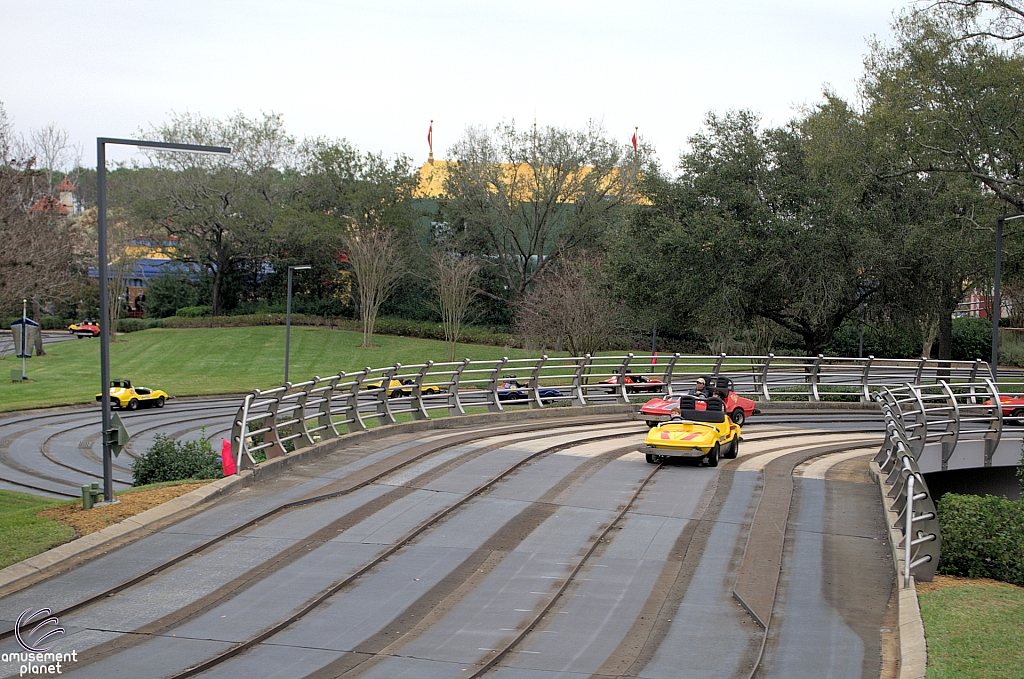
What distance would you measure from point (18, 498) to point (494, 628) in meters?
15.4

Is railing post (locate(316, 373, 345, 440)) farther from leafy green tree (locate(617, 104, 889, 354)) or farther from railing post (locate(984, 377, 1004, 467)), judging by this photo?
leafy green tree (locate(617, 104, 889, 354))

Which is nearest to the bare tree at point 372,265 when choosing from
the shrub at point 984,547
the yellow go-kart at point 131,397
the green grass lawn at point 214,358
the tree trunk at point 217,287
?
the green grass lawn at point 214,358

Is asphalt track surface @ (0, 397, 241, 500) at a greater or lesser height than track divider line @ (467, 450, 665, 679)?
→ lesser

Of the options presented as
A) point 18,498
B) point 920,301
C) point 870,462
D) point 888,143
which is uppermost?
point 888,143

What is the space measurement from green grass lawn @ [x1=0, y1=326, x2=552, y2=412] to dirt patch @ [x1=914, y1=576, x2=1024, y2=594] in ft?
145

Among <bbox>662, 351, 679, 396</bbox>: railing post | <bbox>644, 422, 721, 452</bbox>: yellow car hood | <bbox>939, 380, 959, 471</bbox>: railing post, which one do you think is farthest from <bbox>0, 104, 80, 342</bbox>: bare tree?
<bbox>939, 380, 959, 471</bbox>: railing post

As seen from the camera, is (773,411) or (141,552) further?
(773,411)

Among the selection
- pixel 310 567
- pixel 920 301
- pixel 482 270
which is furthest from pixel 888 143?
pixel 482 270

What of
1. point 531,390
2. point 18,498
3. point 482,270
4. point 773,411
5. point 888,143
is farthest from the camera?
point 482,270

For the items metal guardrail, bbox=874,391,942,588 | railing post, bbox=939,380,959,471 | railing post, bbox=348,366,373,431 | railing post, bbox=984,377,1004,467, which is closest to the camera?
metal guardrail, bbox=874,391,942,588

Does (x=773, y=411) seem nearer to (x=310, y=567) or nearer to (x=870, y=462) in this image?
(x=870, y=462)

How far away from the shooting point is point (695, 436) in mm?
18141

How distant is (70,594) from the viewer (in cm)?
1020

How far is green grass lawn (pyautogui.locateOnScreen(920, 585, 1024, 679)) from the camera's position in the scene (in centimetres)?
810
